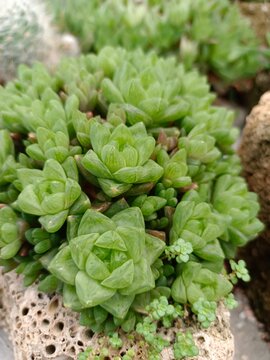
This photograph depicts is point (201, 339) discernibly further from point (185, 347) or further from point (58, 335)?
point (58, 335)

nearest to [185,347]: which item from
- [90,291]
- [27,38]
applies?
[90,291]

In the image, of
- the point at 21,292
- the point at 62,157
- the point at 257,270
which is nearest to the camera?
the point at 62,157

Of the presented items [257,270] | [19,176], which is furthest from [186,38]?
[19,176]

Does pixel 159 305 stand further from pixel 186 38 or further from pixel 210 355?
pixel 186 38

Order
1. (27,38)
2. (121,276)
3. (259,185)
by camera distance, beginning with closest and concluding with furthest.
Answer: (121,276)
(259,185)
(27,38)

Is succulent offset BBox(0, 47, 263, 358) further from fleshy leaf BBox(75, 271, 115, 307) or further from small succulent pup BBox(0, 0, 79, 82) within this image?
small succulent pup BBox(0, 0, 79, 82)

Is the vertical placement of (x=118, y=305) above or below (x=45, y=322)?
above

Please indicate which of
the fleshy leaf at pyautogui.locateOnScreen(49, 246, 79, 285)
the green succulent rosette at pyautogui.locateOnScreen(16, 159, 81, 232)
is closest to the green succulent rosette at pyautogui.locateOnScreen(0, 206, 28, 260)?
the green succulent rosette at pyautogui.locateOnScreen(16, 159, 81, 232)
